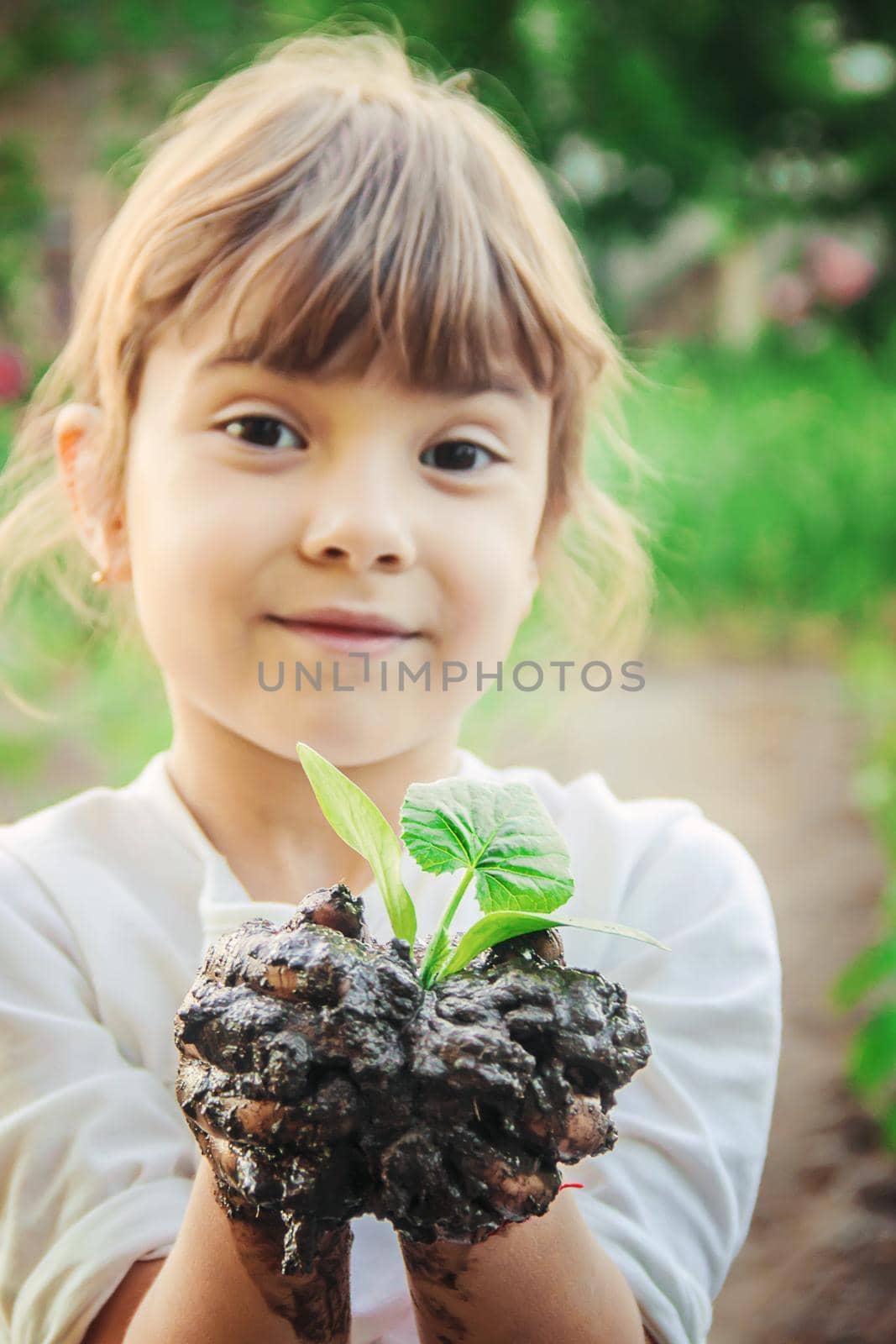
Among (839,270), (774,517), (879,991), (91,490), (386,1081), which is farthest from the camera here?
(839,270)

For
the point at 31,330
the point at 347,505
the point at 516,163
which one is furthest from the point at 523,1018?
the point at 31,330

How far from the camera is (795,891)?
8.06 feet

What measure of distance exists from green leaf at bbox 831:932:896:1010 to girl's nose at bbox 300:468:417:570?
1.26m

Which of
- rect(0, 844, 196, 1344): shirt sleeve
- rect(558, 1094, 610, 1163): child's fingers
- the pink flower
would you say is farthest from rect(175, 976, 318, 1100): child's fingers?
the pink flower

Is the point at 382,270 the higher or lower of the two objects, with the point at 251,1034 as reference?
higher

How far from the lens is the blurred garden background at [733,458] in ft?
6.33

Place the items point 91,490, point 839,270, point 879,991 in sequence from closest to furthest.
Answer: point 91,490 → point 879,991 → point 839,270

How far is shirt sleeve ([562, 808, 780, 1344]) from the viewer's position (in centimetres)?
74

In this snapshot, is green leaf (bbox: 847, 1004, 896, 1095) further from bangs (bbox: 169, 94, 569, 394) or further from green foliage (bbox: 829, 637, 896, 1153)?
bangs (bbox: 169, 94, 569, 394)

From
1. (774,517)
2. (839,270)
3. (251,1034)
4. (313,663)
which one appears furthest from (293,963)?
(839,270)

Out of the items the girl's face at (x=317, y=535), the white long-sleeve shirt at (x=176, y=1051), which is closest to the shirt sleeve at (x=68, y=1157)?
the white long-sleeve shirt at (x=176, y=1051)

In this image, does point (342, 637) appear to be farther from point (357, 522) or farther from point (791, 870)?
point (791, 870)

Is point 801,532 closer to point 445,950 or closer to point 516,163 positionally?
point 516,163

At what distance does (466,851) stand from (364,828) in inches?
1.9
